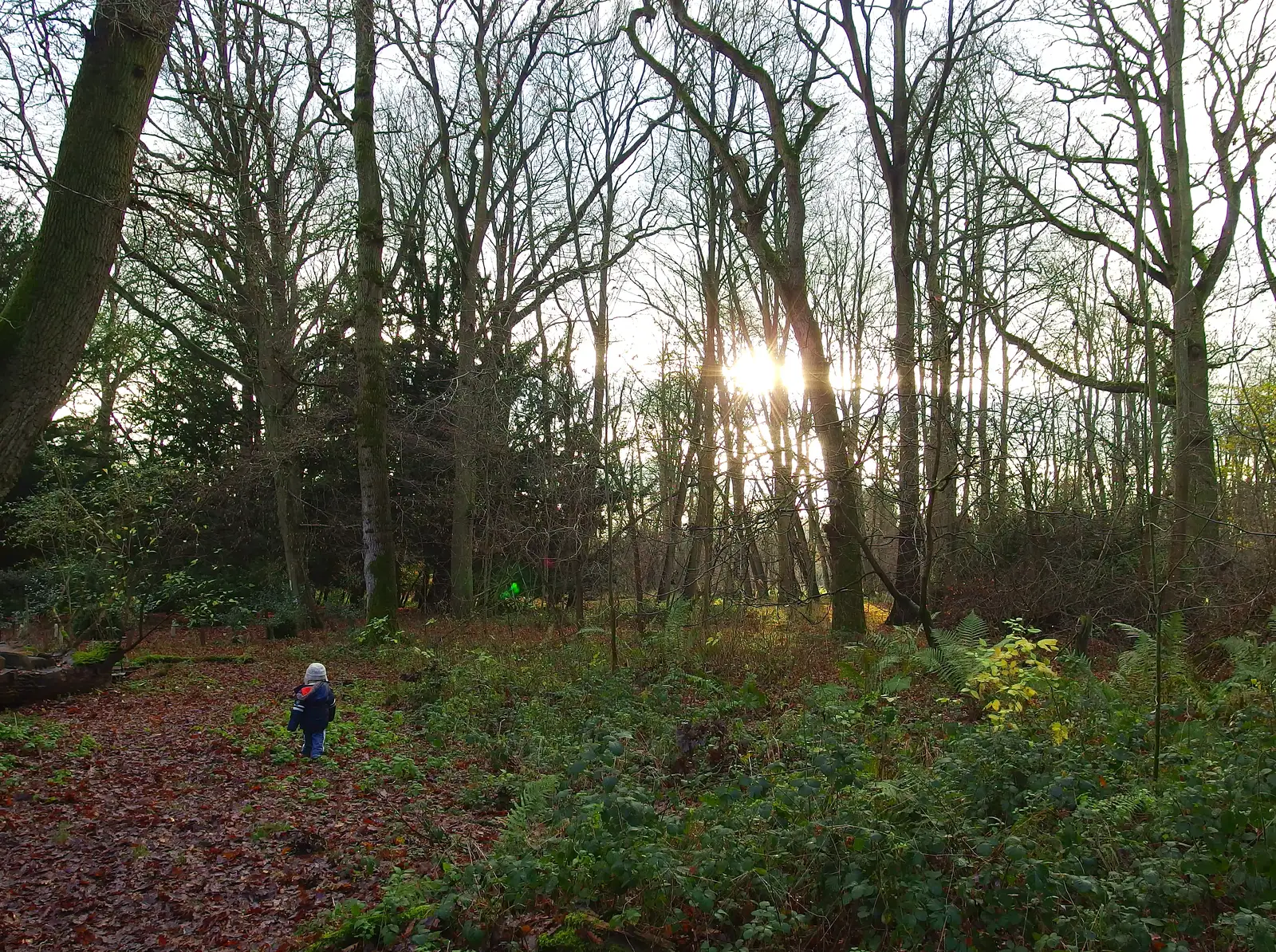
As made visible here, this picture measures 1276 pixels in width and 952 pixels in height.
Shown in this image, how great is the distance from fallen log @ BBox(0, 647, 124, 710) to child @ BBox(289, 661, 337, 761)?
3780 millimetres

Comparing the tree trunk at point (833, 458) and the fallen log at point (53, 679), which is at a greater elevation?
the tree trunk at point (833, 458)

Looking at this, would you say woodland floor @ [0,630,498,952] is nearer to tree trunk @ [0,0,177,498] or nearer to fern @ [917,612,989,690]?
tree trunk @ [0,0,177,498]

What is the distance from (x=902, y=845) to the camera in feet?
10.8

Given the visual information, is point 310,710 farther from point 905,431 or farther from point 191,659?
point 905,431

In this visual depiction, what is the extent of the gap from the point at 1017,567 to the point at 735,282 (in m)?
11.3

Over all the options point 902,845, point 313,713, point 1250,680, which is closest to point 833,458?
point 1250,680

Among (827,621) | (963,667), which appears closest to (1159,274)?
(827,621)

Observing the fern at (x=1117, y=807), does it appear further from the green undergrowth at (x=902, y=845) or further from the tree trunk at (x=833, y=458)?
the tree trunk at (x=833, y=458)

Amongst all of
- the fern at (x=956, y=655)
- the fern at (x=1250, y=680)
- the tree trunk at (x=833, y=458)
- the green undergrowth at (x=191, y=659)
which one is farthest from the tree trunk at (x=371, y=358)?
the fern at (x=1250, y=680)

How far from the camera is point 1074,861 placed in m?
3.29

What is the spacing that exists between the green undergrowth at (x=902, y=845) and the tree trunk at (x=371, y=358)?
Result: 8.21 m

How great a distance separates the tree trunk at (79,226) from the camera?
15.7ft

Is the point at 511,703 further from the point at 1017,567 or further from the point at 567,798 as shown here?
the point at 1017,567

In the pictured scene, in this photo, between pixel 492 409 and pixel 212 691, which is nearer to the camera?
pixel 212 691
